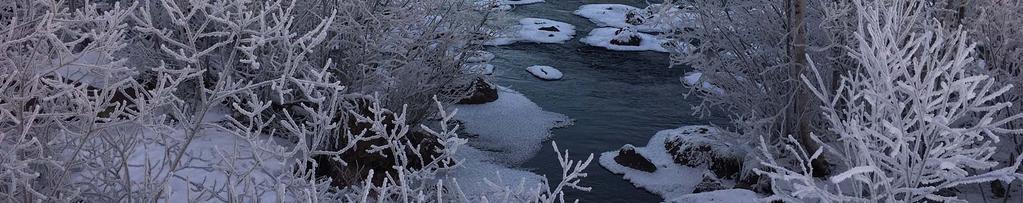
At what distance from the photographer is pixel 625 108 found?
15836 millimetres

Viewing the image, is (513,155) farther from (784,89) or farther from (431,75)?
(784,89)

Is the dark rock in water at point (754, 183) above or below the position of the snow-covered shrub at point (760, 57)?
below

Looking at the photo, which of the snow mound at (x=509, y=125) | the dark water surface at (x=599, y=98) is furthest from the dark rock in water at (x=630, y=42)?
the snow mound at (x=509, y=125)

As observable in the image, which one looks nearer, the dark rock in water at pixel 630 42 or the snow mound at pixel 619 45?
the snow mound at pixel 619 45

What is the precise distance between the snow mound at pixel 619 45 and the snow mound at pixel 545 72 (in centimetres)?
410

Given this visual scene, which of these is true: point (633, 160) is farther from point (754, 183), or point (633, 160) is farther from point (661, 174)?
point (754, 183)

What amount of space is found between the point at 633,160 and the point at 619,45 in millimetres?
10702

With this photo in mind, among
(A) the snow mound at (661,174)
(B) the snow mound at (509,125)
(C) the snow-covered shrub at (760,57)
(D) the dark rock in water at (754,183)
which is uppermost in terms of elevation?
(C) the snow-covered shrub at (760,57)

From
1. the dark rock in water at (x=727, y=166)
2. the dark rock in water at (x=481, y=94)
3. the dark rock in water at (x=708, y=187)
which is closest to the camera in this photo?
the dark rock in water at (x=708, y=187)

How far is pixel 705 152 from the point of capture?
1266 centimetres

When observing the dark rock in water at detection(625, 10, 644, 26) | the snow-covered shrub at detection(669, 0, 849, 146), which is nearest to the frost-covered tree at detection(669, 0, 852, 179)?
the snow-covered shrub at detection(669, 0, 849, 146)

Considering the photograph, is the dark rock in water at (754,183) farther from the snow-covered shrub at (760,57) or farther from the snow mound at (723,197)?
the snow-covered shrub at (760,57)

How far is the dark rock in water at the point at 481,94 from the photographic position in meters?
16.1

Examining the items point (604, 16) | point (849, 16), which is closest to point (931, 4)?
point (849, 16)
